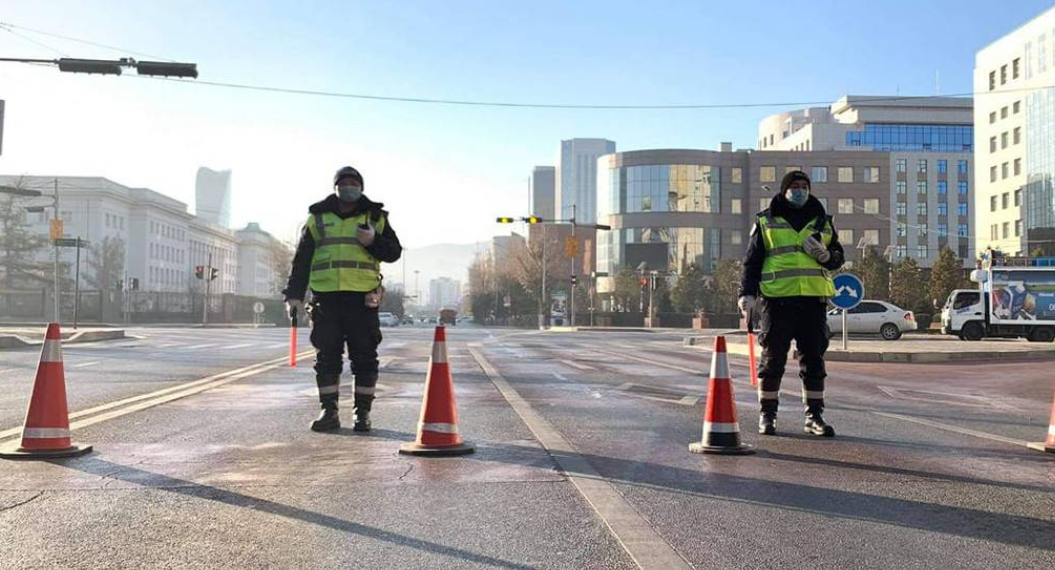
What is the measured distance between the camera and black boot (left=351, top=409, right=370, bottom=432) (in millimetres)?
6504

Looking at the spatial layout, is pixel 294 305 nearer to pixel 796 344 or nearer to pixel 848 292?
pixel 796 344

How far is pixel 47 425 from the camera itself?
554 cm

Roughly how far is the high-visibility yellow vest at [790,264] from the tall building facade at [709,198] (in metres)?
78.3

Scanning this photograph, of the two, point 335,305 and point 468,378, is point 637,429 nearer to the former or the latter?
point 335,305

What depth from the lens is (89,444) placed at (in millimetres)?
5906

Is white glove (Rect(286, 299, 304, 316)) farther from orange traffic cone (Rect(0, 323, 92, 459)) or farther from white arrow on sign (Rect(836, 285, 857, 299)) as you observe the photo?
white arrow on sign (Rect(836, 285, 857, 299))

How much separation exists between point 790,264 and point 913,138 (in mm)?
113910

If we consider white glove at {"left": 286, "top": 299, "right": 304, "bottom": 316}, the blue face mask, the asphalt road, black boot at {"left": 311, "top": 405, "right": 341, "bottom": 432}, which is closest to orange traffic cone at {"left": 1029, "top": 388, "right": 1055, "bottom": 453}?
the asphalt road

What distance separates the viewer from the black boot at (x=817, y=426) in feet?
21.1

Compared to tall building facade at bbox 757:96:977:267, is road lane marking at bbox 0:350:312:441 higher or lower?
lower

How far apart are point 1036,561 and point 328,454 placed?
397cm

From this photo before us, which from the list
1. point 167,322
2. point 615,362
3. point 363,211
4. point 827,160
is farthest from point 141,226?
point 363,211

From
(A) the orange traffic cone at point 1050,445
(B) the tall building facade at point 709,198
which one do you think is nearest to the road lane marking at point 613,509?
(A) the orange traffic cone at point 1050,445

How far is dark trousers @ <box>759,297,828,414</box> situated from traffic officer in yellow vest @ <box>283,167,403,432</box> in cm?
299
